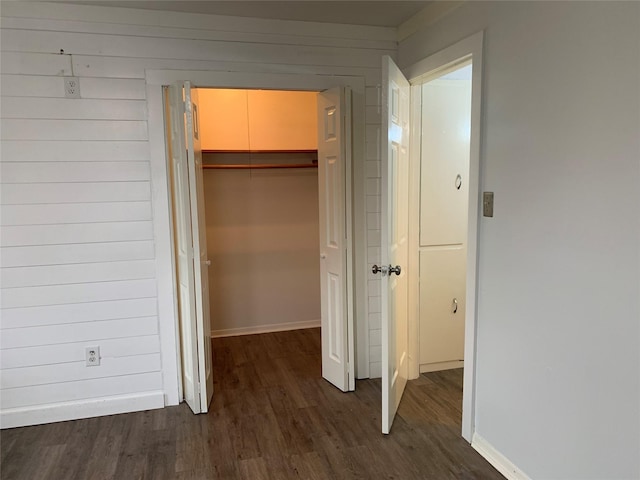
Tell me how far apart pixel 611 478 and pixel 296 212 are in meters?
3.23

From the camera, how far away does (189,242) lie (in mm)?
2727

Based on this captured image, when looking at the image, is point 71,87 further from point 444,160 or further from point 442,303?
point 442,303

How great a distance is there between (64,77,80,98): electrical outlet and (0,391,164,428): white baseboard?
72.8 inches

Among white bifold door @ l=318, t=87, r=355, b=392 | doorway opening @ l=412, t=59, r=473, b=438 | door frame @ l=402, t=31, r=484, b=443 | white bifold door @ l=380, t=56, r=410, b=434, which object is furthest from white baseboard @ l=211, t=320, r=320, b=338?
door frame @ l=402, t=31, r=484, b=443

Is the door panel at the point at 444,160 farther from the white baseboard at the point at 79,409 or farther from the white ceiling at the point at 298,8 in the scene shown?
the white baseboard at the point at 79,409

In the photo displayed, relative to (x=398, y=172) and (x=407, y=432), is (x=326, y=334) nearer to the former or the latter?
(x=407, y=432)

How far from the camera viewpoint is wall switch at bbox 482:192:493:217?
2.25 m

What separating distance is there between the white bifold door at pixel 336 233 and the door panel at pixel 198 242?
0.84 meters

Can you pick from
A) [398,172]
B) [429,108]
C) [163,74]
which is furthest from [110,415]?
[429,108]

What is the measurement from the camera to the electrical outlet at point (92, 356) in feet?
9.33

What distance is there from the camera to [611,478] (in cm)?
168

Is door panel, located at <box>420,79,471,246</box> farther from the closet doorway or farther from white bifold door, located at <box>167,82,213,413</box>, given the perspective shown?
white bifold door, located at <box>167,82,213,413</box>

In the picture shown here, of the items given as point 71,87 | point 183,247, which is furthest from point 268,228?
point 71,87

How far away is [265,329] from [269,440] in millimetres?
1914
